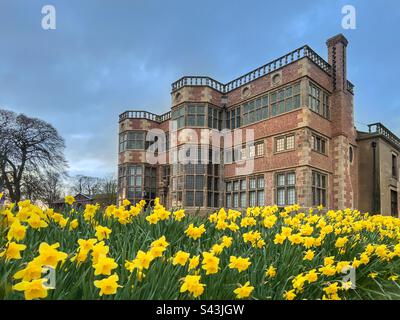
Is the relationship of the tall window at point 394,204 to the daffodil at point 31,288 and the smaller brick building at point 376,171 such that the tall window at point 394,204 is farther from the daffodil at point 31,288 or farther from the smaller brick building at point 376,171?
the daffodil at point 31,288

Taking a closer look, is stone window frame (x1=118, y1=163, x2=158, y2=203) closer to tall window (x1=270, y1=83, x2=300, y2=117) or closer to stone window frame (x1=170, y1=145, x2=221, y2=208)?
stone window frame (x1=170, y1=145, x2=221, y2=208)

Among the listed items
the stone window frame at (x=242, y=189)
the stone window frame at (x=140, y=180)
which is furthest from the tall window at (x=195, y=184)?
the stone window frame at (x=140, y=180)

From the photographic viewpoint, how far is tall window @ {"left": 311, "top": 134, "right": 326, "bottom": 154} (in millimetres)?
15814

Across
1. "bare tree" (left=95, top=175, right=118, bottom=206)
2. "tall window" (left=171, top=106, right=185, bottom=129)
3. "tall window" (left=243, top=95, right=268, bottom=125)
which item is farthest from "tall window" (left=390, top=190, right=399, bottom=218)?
"bare tree" (left=95, top=175, right=118, bottom=206)

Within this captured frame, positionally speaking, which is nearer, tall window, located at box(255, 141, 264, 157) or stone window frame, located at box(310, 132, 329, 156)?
A: stone window frame, located at box(310, 132, 329, 156)

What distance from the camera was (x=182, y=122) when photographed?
20.3 meters

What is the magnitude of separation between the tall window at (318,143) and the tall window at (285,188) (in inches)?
76.1

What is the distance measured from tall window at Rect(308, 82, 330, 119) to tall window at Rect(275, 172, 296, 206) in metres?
3.93

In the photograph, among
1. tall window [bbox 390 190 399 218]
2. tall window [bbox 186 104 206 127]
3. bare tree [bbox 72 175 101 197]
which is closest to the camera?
tall window [bbox 186 104 206 127]

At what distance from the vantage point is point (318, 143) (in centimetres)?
1642

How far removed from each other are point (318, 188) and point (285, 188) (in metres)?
1.80

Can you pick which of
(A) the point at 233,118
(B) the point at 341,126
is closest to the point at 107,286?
(B) the point at 341,126
